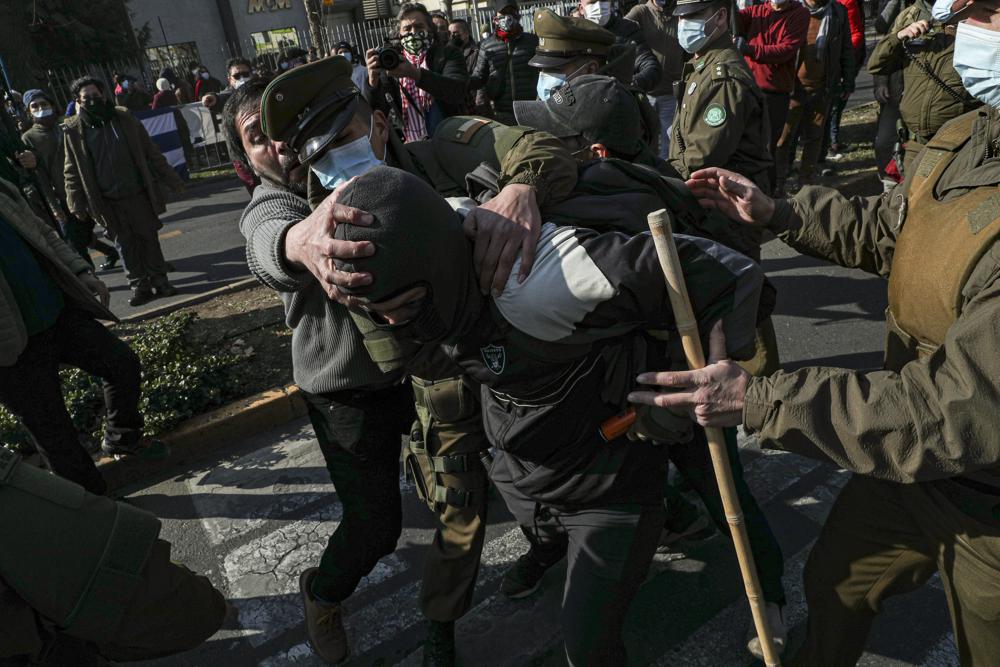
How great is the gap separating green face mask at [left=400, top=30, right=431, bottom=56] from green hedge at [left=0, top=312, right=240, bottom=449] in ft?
10.3

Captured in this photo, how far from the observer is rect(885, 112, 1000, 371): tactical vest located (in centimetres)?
153

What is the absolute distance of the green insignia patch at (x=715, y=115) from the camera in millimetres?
3457

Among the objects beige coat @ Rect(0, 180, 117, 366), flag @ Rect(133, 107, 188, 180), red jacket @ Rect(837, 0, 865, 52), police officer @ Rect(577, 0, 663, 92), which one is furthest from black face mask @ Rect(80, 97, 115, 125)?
red jacket @ Rect(837, 0, 865, 52)

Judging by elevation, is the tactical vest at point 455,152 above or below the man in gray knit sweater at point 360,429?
above

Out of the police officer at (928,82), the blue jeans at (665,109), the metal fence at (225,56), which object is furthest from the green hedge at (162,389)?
the metal fence at (225,56)

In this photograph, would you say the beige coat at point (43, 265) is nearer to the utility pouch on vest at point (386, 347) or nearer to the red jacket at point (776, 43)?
the utility pouch on vest at point (386, 347)

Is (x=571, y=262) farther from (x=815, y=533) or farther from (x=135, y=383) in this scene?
(x=135, y=383)

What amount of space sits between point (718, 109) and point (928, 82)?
6.95 ft

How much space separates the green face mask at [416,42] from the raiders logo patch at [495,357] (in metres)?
5.27

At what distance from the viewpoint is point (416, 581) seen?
10.3 ft

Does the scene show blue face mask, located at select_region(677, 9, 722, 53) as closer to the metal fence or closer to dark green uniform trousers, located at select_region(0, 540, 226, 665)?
dark green uniform trousers, located at select_region(0, 540, 226, 665)

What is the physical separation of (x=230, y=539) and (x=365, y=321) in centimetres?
205

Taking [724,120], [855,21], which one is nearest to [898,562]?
[724,120]

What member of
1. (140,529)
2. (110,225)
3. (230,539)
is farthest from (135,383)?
(110,225)
